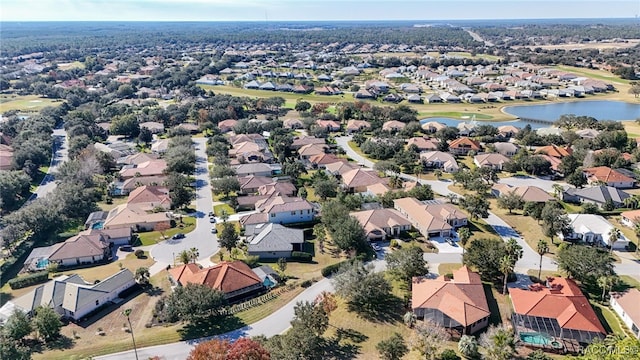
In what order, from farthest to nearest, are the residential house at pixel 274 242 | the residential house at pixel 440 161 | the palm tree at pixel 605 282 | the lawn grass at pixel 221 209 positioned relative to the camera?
the residential house at pixel 440 161 < the lawn grass at pixel 221 209 < the residential house at pixel 274 242 < the palm tree at pixel 605 282

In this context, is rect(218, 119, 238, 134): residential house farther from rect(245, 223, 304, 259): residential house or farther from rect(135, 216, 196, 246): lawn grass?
rect(245, 223, 304, 259): residential house

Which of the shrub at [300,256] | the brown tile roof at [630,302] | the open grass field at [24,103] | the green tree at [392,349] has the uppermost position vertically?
the green tree at [392,349]

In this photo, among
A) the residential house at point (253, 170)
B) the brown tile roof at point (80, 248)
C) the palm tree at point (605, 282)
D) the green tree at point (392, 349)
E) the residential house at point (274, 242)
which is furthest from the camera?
the residential house at point (253, 170)

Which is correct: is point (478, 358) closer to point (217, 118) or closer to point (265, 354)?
point (265, 354)

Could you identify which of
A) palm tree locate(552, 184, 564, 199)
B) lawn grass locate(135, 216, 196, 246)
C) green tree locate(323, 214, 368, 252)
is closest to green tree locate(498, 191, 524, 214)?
palm tree locate(552, 184, 564, 199)

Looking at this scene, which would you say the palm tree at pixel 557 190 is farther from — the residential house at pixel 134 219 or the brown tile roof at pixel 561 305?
the residential house at pixel 134 219

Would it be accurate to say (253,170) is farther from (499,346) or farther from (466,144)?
(499,346)

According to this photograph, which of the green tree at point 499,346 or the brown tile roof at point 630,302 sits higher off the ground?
the green tree at point 499,346

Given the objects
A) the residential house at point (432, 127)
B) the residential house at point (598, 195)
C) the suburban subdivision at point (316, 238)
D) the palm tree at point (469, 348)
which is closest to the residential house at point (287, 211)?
the suburban subdivision at point (316, 238)
